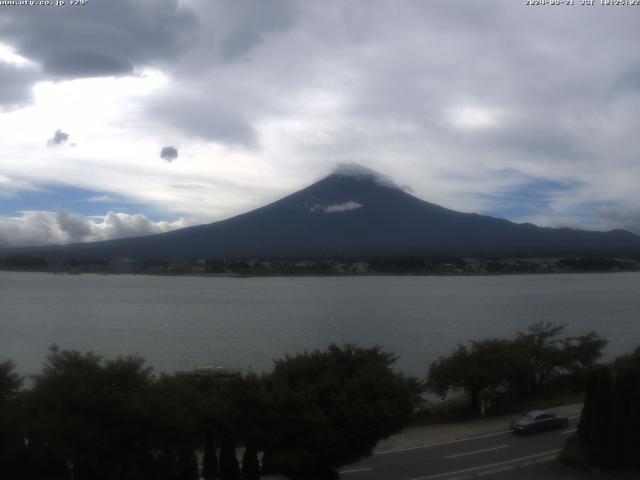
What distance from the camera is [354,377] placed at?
12.8 m

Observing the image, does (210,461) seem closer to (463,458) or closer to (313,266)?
(463,458)

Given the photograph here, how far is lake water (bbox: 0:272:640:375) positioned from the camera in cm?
3584

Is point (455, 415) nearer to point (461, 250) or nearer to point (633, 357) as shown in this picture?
point (633, 357)

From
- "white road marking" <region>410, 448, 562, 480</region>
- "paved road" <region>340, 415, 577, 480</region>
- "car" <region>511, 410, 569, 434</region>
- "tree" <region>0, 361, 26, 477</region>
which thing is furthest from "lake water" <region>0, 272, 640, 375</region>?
"tree" <region>0, 361, 26, 477</region>

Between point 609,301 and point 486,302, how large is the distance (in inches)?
470

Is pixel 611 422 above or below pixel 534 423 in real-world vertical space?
above

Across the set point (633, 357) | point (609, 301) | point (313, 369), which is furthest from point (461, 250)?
point (313, 369)

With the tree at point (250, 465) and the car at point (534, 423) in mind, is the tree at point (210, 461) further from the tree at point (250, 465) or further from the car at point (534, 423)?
the car at point (534, 423)

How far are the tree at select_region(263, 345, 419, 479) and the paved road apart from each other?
5.24 feet

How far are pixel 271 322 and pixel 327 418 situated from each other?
37273 millimetres

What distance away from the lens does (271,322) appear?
1927 inches

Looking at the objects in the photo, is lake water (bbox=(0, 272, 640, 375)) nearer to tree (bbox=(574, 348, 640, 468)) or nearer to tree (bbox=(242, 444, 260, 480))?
tree (bbox=(574, 348, 640, 468))

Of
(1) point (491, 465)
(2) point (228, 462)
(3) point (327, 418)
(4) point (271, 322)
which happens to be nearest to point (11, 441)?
(2) point (228, 462)

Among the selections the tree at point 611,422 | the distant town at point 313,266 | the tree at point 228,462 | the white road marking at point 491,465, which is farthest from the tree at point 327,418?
the distant town at point 313,266
